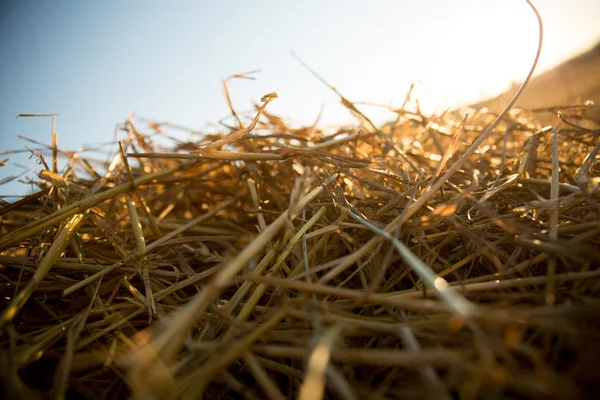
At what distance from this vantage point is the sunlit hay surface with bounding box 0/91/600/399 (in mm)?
339

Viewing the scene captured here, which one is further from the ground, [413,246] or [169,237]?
[169,237]

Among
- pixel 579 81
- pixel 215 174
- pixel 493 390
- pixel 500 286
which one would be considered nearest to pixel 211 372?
pixel 493 390

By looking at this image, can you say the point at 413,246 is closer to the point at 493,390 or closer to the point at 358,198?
the point at 358,198

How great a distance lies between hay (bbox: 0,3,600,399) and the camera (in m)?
0.34

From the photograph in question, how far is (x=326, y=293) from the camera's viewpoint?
461 millimetres

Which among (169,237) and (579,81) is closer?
(169,237)

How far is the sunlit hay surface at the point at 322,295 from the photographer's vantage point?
0.34m

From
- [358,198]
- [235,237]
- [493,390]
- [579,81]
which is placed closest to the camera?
[493,390]

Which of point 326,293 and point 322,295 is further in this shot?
point 322,295

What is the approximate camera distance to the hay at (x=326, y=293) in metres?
0.34

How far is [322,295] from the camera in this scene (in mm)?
571

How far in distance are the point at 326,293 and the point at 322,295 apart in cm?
12

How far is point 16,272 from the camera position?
2.45 feet

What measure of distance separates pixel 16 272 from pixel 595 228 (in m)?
1.22
